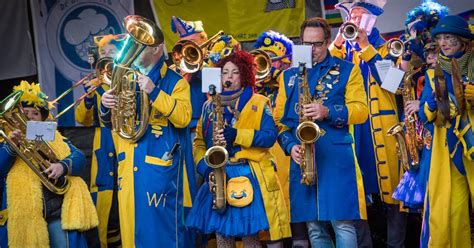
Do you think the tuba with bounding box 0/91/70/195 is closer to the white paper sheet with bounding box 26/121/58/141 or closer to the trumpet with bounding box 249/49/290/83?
the white paper sheet with bounding box 26/121/58/141

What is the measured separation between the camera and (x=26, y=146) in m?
6.82

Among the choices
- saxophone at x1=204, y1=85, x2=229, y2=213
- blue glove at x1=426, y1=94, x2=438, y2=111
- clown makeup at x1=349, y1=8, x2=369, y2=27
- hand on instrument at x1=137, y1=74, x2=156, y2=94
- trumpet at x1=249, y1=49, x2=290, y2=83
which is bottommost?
saxophone at x1=204, y1=85, x2=229, y2=213

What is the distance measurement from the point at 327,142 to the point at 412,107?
1098mm

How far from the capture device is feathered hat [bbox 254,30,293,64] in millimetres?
8258

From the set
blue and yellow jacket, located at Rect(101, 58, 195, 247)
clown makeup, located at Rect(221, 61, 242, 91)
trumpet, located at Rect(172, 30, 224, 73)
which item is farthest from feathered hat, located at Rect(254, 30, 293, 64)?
blue and yellow jacket, located at Rect(101, 58, 195, 247)

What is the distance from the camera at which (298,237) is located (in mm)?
6961

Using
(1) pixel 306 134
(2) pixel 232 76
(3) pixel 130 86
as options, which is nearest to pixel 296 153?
(1) pixel 306 134

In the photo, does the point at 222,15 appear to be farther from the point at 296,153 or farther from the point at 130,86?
the point at 296,153

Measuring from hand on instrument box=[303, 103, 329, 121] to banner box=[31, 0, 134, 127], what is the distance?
3.40 m

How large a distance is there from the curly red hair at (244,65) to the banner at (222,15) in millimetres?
2188

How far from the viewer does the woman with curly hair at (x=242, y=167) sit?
21.5 ft

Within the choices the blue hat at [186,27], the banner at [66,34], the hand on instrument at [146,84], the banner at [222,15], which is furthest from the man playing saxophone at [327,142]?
the banner at [66,34]

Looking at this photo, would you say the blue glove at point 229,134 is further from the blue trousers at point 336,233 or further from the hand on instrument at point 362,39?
the hand on instrument at point 362,39

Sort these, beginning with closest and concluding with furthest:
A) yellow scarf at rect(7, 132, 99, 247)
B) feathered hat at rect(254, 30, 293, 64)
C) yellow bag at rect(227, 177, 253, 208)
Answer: yellow bag at rect(227, 177, 253, 208)
yellow scarf at rect(7, 132, 99, 247)
feathered hat at rect(254, 30, 293, 64)
